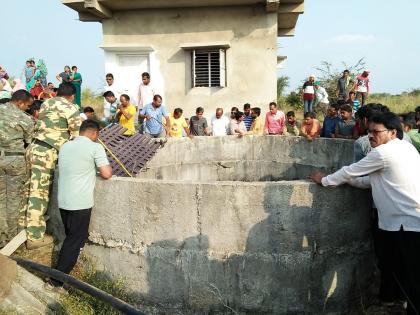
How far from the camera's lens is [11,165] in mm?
A: 4648

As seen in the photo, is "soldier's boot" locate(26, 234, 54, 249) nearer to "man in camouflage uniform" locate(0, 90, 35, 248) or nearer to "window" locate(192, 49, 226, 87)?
"man in camouflage uniform" locate(0, 90, 35, 248)

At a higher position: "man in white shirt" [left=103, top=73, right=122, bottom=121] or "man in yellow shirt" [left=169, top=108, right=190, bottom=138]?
"man in white shirt" [left=103, top=73, right=122, bottom=121]

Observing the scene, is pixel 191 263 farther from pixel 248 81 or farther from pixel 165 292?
pixel 248 81

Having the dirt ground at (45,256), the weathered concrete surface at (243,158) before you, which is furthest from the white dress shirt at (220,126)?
the dirt ground at (45,256)

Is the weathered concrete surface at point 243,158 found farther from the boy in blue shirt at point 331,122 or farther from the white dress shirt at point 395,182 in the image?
the white dress shirt at point 395,182

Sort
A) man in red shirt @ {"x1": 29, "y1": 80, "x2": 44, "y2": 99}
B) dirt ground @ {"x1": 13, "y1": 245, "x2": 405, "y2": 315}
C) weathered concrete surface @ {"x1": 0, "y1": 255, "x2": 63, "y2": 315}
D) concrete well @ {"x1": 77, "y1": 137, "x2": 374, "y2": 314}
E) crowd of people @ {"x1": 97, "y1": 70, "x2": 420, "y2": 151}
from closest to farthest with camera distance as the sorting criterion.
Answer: weathered concrete surface @ {"x1": 0, "y1": 255, "x2": 63, "y2": 315}, concrete well @ {"x1": 77, "y1": 137, "x2": 374, "y2": 314}, dirt ground @ {"x1": 13, "y1": 245, "x2": 405, "y2": 315}, crowd of people @ {"x1": 97, "y1": 70, "x2": 420, "y2": 151}, man in red shirt @ {"x1": 29, "y1": 80, "x2": 44, "y2": 99}

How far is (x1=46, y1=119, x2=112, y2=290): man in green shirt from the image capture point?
3973 millimetres

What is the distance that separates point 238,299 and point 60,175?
2172 millimetres

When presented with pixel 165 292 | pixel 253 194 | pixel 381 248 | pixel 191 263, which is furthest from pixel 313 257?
pixel 165 292

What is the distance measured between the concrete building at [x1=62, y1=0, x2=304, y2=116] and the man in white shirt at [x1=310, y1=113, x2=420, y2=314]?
800 centimetres

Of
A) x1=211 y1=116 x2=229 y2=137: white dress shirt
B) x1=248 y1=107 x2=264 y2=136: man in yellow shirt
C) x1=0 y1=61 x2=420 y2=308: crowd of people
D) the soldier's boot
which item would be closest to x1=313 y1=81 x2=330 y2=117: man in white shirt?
x1=248 y1=107 x2=264 y2=136: man in yellow shirt

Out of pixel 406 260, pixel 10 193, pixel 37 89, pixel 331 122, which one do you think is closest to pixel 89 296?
pixel 10 193

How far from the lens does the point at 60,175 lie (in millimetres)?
4043

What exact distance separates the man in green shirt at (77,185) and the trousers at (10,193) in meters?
0.96
